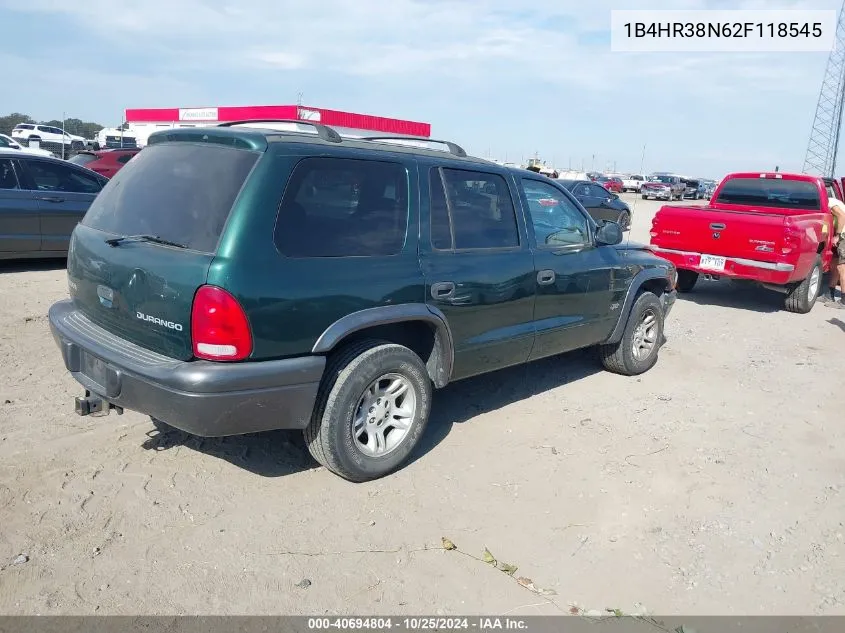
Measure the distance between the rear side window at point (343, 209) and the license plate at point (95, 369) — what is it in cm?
114

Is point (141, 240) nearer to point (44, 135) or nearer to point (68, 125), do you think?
point (44, 135)

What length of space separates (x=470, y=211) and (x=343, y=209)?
3.27 feet

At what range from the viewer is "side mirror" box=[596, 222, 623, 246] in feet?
17.2

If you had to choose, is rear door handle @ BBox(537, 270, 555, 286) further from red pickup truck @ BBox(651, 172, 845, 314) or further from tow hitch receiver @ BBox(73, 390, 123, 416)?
red pickup truck @ BBox(651, 172, 845, 314)

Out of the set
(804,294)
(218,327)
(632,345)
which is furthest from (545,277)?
(804,294)

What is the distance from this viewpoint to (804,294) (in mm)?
9102

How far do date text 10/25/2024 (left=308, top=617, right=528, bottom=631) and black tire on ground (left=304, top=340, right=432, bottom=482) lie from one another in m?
0.98

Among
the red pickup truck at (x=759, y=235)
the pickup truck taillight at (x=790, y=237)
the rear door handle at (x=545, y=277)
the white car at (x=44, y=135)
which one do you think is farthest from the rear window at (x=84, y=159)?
the white car at (x=44, y=135)

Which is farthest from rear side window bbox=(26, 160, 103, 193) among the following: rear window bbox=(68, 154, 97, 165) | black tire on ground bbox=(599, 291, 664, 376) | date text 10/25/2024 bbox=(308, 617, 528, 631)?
date text 10/25/2024 bbox=(308, 617, 528, 631)

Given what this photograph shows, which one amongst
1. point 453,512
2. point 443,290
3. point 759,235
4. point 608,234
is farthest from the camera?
point 759,235

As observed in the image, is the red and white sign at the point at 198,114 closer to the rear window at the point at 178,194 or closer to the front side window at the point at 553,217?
the front side window at the point at 553,217

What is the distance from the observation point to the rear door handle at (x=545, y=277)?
4.63m

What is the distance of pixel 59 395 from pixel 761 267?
25.5ft

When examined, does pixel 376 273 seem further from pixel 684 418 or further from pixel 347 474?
pixel 684 418
